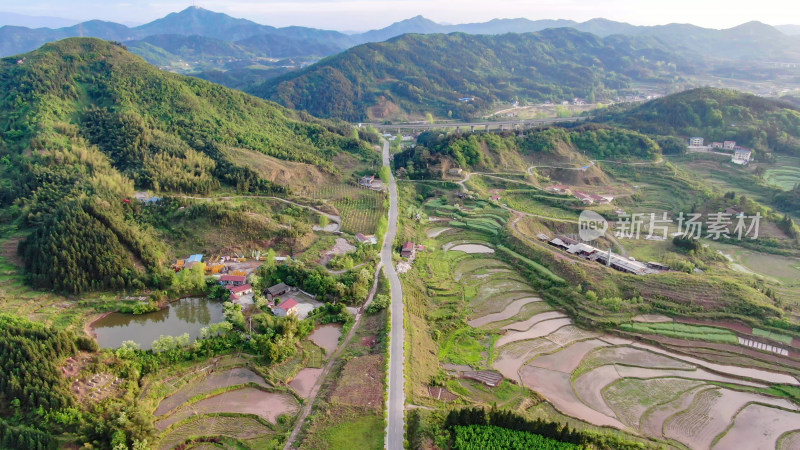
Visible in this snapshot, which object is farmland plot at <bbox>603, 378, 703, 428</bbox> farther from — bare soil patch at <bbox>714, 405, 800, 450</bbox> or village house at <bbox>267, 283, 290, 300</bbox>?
village house at <bbox>267, 283, 290, 300</bbox>

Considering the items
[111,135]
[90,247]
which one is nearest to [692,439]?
[90,247]

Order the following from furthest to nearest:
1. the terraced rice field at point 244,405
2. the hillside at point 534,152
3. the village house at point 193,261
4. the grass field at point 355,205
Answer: the hillside at point 534,152 → the grass field at point 355,205 → the village house at point 193,261 → the terraced rice field at point 244,405

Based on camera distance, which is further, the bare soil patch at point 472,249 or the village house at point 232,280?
the bare soil patch at point 472,249

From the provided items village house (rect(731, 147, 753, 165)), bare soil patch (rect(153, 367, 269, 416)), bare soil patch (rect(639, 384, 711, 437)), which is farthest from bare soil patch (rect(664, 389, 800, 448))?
village house (rect(731, 147, 753, 165))

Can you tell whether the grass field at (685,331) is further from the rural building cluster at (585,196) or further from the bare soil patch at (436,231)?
the rural building cluster at (585,196)

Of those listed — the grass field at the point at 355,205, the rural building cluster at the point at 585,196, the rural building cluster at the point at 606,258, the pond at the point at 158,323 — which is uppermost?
the rural building cluster at the point at 585,196

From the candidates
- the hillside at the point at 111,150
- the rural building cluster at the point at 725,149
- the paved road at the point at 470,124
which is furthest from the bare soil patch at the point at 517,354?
the paved road at the point at 470,124
